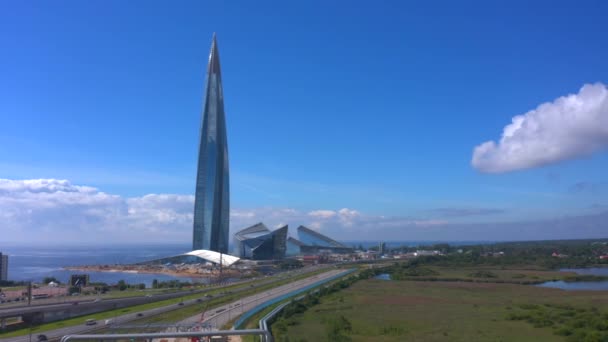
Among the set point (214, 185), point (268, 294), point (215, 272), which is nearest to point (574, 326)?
point (268, 294)

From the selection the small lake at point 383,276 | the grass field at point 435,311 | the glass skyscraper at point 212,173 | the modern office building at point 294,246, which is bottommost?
the small lake at point 383,276

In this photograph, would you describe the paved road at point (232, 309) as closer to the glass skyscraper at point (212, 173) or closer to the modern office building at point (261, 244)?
the modern office building at point (261, 244)

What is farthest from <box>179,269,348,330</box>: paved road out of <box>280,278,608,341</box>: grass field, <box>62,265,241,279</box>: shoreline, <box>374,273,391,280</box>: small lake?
<box>62,265,241,279</box>: shoreline

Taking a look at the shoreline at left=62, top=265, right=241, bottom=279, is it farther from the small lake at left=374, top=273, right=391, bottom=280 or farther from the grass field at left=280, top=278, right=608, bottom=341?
the grass field at left=280, top=278, right=608, bottom=341

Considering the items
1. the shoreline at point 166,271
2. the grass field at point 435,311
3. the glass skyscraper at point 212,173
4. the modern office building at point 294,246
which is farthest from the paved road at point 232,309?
the modern office building at point 294,246

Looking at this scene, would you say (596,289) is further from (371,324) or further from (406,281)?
(371,324)

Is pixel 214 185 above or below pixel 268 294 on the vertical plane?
above

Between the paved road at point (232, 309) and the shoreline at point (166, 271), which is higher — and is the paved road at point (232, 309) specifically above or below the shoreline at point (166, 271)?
above
